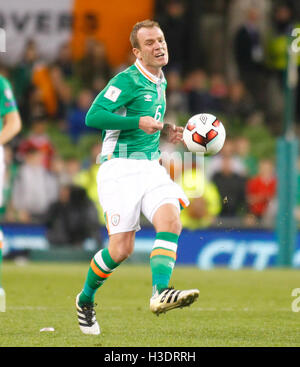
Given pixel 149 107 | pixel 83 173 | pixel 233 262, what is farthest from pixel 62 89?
pixel 149 107

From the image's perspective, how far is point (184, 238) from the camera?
14.4 metres

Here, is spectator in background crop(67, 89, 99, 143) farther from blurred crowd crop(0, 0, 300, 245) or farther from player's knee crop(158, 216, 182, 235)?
player's knee crop(158, 216, 182, 235)

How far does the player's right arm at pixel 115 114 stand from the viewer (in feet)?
21.8

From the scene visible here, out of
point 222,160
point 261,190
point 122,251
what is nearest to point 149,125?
point 122,251

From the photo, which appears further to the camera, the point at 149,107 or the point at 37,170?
the point at 37,170

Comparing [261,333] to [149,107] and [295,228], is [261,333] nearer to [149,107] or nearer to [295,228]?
[149,107]

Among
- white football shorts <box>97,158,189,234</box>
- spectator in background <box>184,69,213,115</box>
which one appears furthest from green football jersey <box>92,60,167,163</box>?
spectator in background <box>184,69,213,115</box>

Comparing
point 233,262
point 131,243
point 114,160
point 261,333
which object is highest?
point 114,160

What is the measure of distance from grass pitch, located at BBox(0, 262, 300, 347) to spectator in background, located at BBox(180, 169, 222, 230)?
2.03 meters

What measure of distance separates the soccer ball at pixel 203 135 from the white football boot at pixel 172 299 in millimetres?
1324

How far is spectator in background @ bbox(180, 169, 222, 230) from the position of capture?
1477cm

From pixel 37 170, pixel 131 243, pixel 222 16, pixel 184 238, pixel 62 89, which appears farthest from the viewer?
pixel 222 16

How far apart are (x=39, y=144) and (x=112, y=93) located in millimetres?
9772

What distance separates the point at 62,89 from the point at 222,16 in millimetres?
4146
